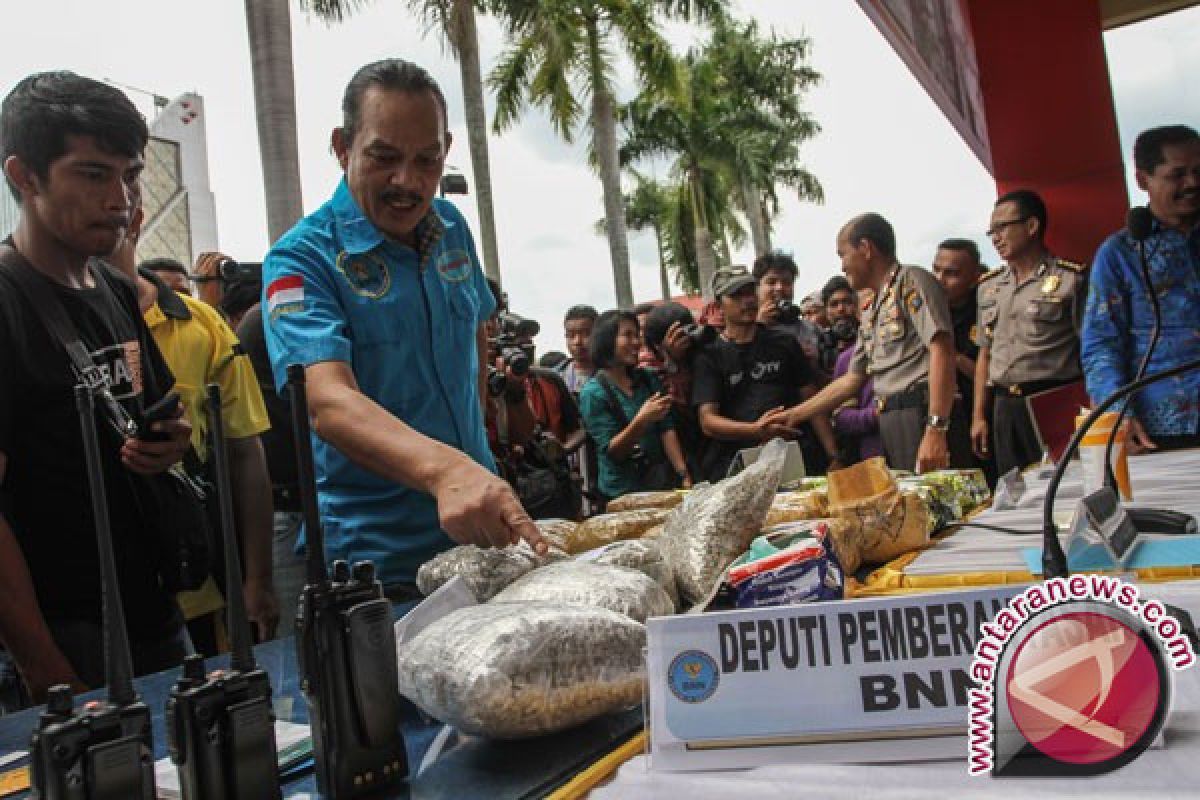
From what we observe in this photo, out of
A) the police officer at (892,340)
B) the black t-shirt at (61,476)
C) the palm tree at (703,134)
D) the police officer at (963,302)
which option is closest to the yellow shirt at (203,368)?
the black t-shirt at (61,476)

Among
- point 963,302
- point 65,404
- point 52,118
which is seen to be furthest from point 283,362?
point 963,302

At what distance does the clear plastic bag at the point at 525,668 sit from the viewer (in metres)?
0.66

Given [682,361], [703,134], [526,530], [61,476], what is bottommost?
[526,530]

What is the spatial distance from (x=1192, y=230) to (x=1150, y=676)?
8.52ft

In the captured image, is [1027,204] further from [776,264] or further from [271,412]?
[271,412]

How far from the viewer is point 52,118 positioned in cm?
136

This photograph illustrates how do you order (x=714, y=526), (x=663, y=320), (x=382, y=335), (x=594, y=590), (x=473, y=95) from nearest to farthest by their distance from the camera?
1. (x=594, y=590)
2. (x=714, y=526)
3. (x=382, y=335)
4. (x=663, y=320)
5. (x=473, y=95)

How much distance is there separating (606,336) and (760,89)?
1747 centimetres

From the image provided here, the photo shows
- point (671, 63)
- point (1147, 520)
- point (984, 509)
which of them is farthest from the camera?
point (671, 63)

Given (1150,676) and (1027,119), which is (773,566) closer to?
(1150,676)

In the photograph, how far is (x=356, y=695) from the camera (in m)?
0.62

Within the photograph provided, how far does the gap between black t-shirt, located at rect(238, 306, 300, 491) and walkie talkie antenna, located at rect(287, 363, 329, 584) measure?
1877 mm

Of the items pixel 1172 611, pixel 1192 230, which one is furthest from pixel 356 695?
pixel 1192 230

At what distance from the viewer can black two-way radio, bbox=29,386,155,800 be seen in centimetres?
50
